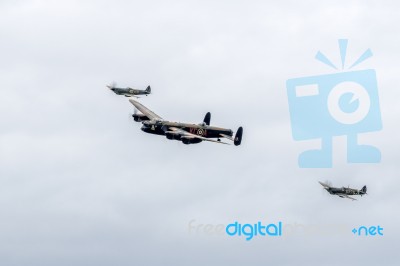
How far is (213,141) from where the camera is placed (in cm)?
19762
